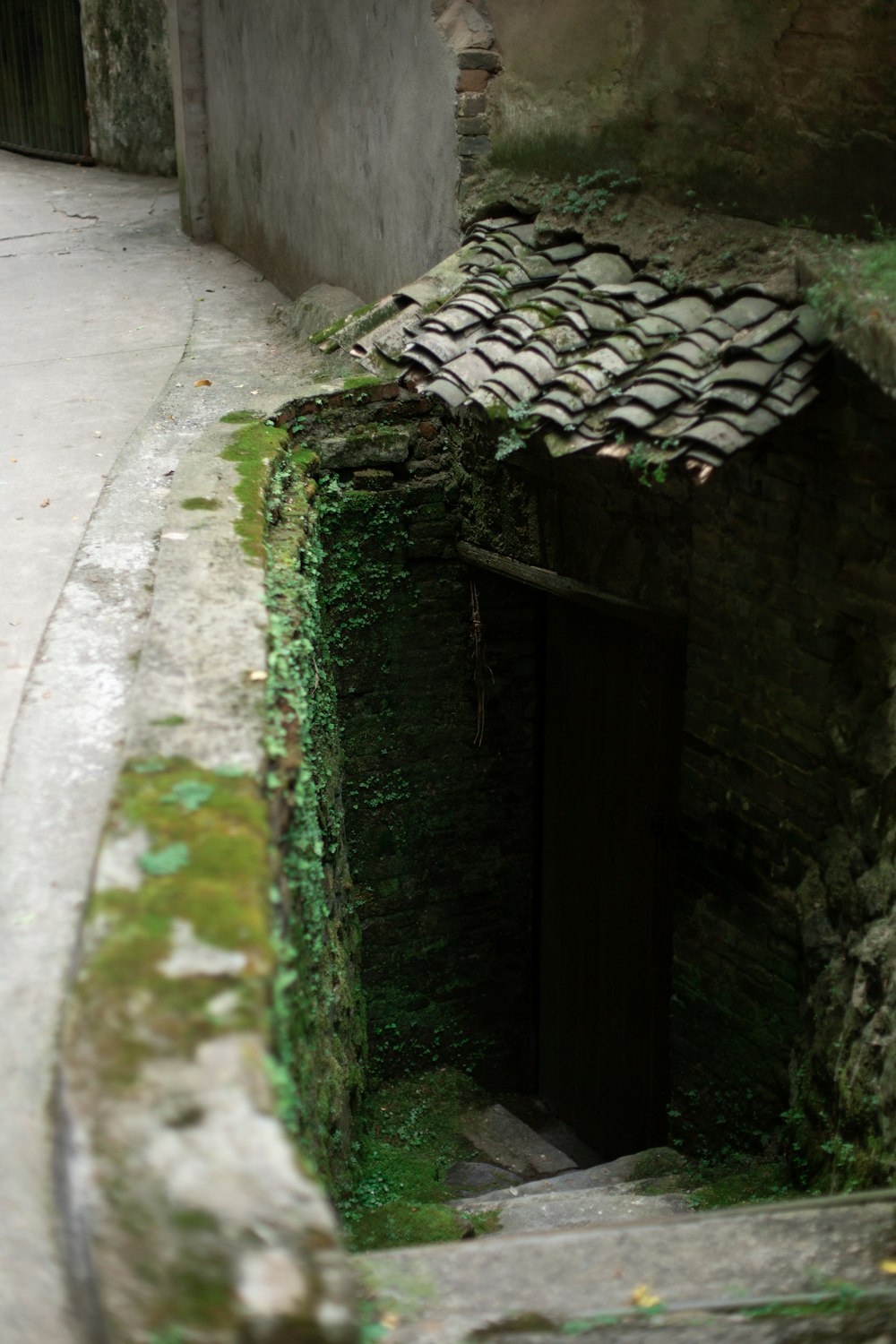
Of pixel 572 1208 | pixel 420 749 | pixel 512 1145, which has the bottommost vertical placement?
pixel 512 1145

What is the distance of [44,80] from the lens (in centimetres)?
1409

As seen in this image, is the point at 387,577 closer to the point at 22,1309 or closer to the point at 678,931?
the point at 678,931

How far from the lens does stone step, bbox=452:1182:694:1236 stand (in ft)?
15.3

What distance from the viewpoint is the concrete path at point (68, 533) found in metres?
2.50

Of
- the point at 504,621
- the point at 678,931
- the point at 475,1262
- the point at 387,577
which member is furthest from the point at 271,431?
the point at 475,1262

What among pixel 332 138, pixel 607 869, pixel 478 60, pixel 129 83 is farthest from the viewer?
pixel 129 83

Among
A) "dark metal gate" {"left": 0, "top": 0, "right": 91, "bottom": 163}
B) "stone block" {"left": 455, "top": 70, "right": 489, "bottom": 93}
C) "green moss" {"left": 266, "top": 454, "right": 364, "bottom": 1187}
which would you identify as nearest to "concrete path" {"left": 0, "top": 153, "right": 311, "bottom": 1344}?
"green moss" {"left": 266, "top": 454, "right": 364, "bottom": 1187}

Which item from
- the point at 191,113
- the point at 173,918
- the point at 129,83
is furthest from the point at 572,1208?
the point at 129,83

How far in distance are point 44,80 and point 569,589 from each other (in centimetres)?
1160

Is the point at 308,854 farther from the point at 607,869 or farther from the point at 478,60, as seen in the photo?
the point at 478,60

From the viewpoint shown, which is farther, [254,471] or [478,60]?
[478,60]

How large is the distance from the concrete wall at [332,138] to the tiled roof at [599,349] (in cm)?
104

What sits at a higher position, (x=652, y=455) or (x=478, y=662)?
(x=652, y=455)

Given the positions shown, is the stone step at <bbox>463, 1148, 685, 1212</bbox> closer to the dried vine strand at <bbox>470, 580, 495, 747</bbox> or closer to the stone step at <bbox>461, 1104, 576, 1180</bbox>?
the stone step at <bbox>461, 1104, 576, 1180</bbox>
